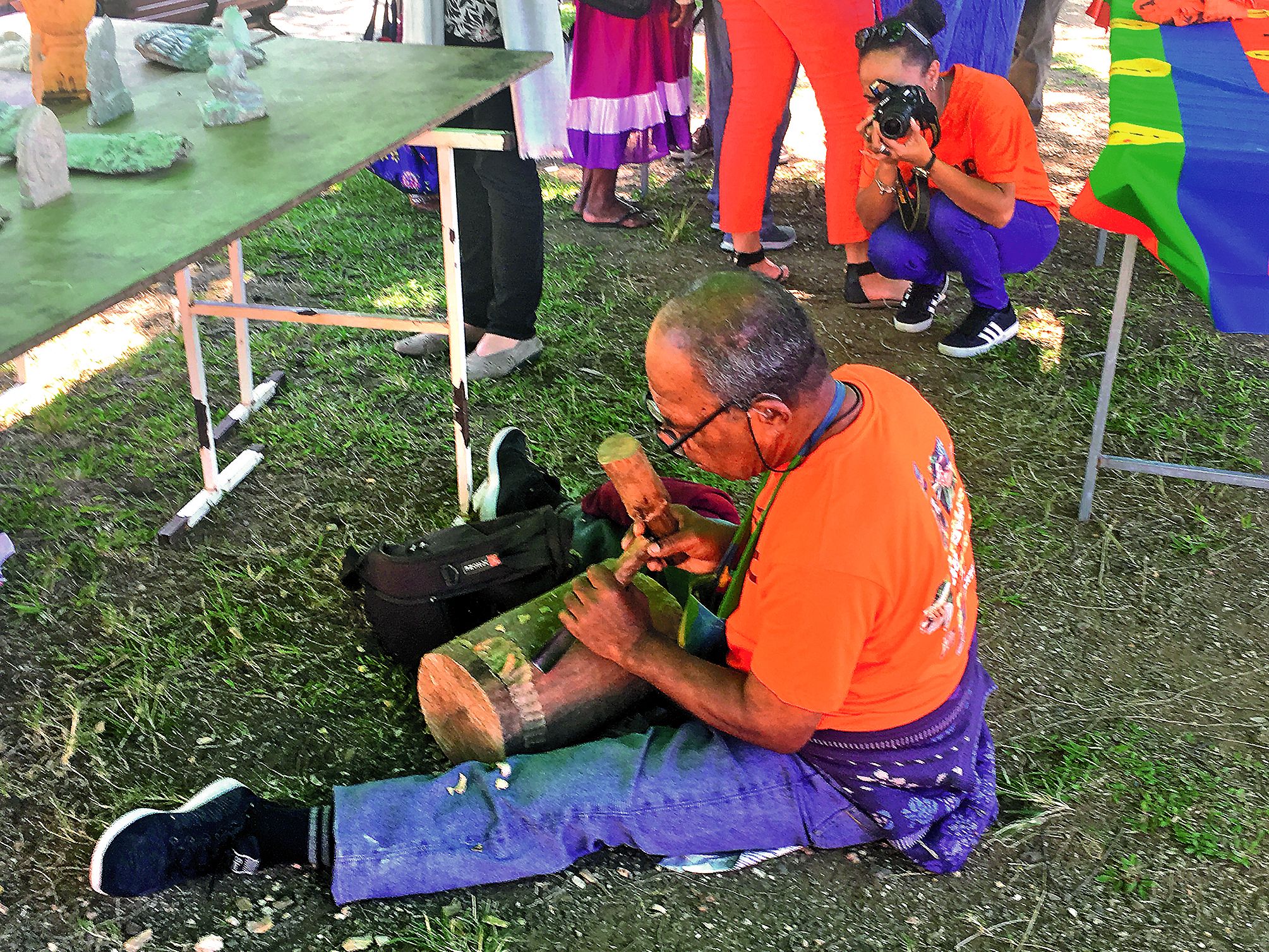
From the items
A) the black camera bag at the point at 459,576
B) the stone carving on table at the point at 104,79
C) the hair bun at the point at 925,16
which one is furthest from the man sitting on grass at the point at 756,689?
the hair bun at the point at 925,16

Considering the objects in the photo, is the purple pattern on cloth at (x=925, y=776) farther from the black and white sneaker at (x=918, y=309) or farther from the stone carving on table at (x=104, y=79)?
the black and white sneaker at (x=918, y=309)

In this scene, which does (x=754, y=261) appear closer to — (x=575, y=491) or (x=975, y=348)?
(x=975, y=348)

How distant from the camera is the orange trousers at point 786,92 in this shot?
3660 mm

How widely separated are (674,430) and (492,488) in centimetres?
107

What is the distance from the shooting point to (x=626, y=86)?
178 inches

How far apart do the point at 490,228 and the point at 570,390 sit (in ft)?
1.89

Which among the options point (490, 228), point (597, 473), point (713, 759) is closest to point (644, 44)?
point (490, 228)

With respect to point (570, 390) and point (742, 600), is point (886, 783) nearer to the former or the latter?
point (742, 600)

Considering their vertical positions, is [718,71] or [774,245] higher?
[718,71]

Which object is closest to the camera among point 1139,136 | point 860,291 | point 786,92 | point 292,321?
point 1139,136

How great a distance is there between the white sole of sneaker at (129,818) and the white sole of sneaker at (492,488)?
847mm

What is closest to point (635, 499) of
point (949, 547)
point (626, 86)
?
point (949, 547)

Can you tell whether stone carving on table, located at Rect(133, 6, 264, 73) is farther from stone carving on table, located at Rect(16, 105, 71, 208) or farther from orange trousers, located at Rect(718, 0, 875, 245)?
orange trousers, located at Rect(718, 0, 875, 245)

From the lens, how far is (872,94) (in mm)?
3246
